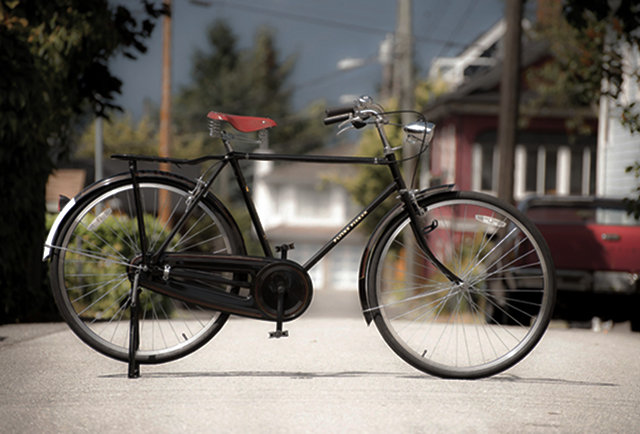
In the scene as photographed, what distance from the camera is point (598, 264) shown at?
10.1m

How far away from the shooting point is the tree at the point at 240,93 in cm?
6334

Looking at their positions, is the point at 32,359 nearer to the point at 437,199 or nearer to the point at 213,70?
the point at 437,199

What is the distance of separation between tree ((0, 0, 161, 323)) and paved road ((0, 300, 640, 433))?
1.68 meters

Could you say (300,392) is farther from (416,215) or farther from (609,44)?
(609,44)

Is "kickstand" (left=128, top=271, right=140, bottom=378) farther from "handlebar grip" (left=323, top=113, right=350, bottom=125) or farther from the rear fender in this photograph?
"handlebar grip" (left=323, top=113, right=350, bottom=125)

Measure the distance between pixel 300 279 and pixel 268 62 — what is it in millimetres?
67240

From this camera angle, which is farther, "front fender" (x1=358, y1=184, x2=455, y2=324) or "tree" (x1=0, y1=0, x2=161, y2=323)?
"tree" (x1=0, y1=0, x2=161, y2=323)

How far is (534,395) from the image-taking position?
4.51 metres

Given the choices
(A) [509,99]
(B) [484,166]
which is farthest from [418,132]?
(B) [484,166]

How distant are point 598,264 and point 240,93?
56081 mm

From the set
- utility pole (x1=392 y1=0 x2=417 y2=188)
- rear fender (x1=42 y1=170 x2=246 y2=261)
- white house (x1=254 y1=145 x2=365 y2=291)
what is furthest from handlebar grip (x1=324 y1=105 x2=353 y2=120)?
white house (x1=254 y1=145 x2=365 y2=291)

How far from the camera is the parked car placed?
1002cm

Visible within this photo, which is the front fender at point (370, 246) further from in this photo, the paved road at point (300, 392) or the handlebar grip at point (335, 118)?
the handlebar grip at point (335, 118)

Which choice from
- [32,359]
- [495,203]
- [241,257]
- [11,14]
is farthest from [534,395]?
[11,14]
